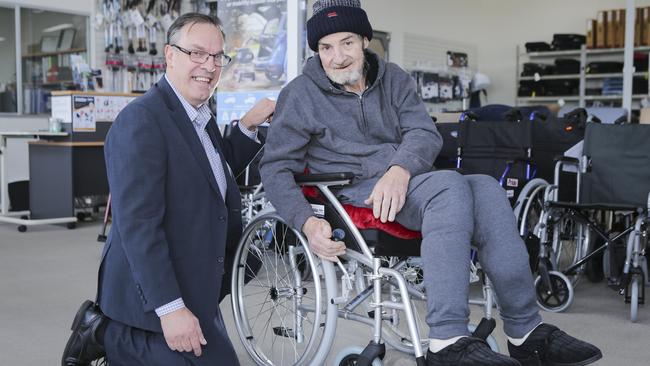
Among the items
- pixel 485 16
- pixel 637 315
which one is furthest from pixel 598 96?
pixel 637 315

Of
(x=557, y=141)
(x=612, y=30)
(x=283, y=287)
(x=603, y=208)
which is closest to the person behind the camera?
(x=283, y=287)

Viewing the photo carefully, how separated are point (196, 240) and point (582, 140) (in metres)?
2.90

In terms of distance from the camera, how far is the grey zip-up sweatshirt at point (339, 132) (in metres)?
2.27

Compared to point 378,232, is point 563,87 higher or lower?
higher

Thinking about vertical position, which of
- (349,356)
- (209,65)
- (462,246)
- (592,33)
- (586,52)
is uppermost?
(592,33)

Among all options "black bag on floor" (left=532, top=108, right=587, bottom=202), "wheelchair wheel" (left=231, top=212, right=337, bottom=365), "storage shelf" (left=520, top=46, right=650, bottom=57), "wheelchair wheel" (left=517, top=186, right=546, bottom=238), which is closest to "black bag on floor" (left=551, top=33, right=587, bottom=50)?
"storage shelf" (left=520, top=46, right=650, bottom=57)

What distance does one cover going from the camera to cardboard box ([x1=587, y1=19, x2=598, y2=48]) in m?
9.17

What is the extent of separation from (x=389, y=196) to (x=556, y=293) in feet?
6.04

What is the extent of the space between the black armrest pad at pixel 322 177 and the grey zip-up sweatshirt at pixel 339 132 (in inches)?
1.3

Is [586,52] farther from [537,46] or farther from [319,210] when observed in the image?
[319,210]

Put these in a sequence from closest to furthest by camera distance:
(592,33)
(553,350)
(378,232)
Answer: (553,350)
(378,232)
(592,33)

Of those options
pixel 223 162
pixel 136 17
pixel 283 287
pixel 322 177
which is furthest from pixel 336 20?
pixel 136 17

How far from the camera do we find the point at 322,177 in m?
2.21

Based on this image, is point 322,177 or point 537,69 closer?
point 322,177
